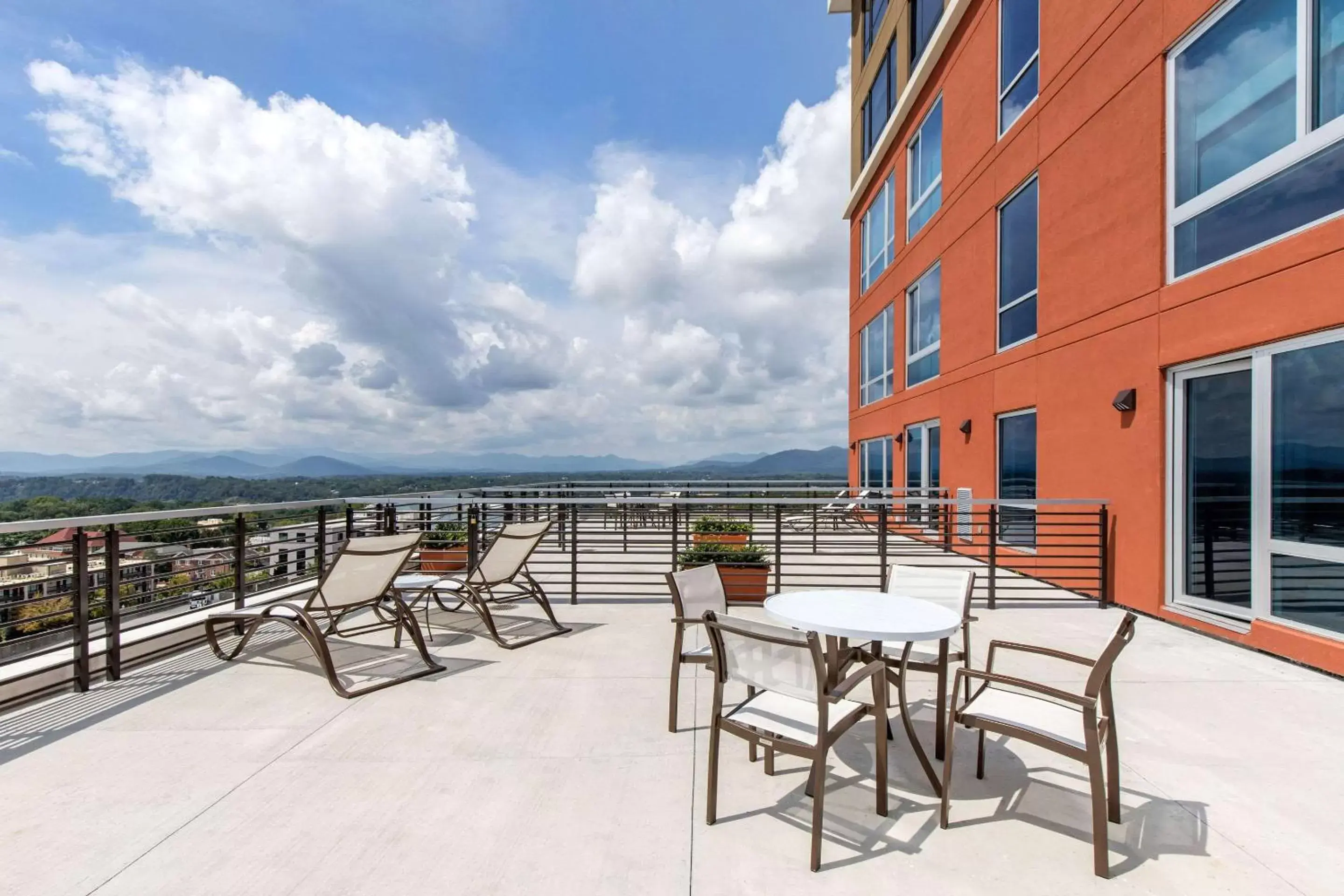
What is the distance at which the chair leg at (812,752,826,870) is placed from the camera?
197cm

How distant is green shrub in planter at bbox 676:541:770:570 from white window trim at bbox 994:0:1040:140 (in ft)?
21.6

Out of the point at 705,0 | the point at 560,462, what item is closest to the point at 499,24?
the point at 705,0

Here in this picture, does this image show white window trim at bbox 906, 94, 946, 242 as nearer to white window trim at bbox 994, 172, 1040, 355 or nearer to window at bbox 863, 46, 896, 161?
window at bbox 863, 46, 896, 161

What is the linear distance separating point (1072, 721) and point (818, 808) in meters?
1.06

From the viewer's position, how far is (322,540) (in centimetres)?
585

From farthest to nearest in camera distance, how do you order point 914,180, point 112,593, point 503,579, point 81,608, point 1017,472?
point 914,180 → point 1017,472 → point 503,579 → point 112,593 → point 81,608

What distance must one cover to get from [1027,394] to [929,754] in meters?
6.24

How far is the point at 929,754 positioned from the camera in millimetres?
2830

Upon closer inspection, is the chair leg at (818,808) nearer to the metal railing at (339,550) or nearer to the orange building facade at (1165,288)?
the metal railing at (339,550)

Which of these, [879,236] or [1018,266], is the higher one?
[879,236]

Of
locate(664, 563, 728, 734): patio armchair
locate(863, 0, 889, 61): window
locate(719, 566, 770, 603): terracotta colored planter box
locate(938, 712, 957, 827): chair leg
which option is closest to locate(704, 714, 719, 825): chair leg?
locate(664, 563, 728, 734): patio armchair

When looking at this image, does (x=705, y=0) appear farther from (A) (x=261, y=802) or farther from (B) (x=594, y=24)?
(A) (x=261, y=802)

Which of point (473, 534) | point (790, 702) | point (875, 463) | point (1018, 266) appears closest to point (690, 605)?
point (790, 702)

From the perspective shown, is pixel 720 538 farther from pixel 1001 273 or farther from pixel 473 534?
pixel 1001 273
